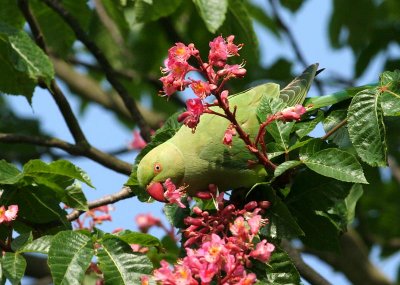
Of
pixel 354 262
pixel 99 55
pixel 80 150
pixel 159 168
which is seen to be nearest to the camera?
pixel 159 168

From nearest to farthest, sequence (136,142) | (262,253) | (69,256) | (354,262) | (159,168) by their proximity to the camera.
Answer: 1. (262,253)
2. (69,256)
3. (159,168)
4. (136,142)
5. (354,262)

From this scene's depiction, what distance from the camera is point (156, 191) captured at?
3332 millimetres

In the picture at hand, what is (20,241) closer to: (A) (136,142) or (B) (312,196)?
(B) (312,196)

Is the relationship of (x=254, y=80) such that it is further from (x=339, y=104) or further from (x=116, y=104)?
(x=339, y=104)

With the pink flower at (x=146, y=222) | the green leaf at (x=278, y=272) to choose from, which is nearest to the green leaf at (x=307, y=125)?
the green leaf at (x=278, y=272)

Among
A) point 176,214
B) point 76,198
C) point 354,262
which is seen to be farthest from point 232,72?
point 354,262

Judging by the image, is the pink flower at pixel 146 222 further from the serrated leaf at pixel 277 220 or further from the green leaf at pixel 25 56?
the serrated leaf at pixel 277 220

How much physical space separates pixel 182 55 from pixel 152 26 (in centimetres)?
370

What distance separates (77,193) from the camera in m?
3.49

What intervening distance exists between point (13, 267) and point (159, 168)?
71cm

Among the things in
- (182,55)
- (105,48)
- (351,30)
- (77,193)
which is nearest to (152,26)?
(105,48)

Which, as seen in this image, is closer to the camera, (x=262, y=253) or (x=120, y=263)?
(x=262, y=253)

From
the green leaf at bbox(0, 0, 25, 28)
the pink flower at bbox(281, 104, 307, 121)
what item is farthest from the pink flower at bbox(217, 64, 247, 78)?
the green leaf at bbox(0, 0, 25, 28)

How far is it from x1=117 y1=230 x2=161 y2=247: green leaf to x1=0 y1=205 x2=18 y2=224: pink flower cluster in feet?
1.31
